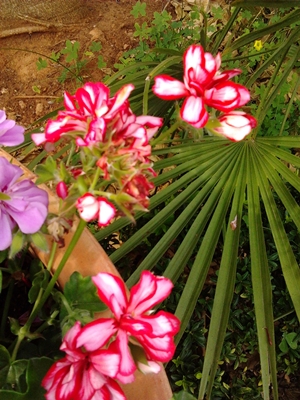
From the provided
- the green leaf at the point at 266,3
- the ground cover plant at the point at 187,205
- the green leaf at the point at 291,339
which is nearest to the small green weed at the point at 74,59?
the ground cover plant at the point at 187,205

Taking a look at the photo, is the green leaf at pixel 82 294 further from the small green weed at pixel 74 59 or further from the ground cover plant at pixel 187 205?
the small green weed at pixel 74 59

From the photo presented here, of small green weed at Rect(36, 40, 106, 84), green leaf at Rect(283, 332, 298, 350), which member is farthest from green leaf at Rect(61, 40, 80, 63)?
green leaf at Rect(283, 332, 298, 350)

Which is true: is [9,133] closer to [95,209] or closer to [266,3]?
[95,209]

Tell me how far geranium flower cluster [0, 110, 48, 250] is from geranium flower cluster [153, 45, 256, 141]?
165 mm

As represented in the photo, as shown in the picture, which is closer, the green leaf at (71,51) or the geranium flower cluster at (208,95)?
the geranium flower cluster at (208,95)

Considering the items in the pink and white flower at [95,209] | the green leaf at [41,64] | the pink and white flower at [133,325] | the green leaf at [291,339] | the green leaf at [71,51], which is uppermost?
the green leaf at [71,51]

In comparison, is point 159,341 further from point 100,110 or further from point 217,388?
point 217,388

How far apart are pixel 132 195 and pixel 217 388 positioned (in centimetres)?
98

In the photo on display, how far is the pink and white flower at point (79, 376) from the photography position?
1.45 feet

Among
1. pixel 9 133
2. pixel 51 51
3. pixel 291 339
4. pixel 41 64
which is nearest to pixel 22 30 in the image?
pixel 51 51

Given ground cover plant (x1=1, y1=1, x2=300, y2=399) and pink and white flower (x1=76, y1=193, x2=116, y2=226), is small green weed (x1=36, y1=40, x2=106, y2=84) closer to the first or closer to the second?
ground cover plant (x1=1, y1=1, x2=300, y2=399)

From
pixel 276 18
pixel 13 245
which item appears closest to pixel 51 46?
pixel 276 18

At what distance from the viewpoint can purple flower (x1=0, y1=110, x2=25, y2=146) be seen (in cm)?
56

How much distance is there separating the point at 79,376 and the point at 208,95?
0.95 ft
